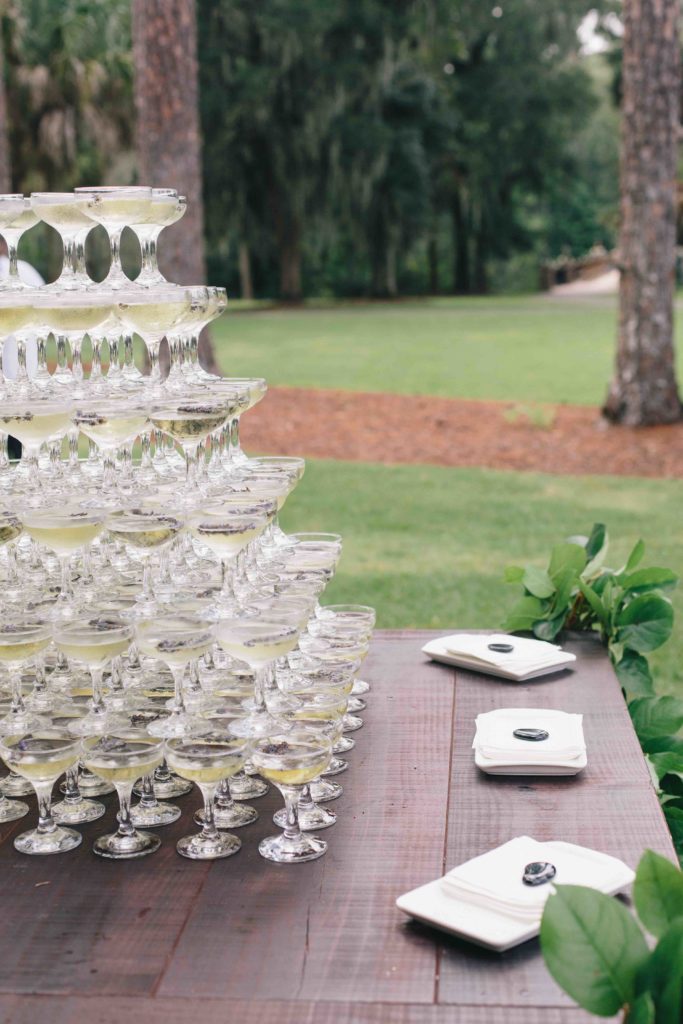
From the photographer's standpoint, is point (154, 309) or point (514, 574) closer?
point (154, 309)

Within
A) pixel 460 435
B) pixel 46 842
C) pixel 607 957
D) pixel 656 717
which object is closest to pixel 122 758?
pixel 46 842

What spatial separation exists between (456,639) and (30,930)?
1638mm

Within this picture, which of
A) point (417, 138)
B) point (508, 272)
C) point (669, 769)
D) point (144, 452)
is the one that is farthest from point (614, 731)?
point (508, 272)

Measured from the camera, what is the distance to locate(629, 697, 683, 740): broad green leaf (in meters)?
3.32

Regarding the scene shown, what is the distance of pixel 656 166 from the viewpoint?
9.39m

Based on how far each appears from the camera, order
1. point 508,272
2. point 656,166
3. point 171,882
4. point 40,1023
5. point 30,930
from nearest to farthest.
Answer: point 40,1023
point 30,930
point 171,882
point 656,166
point 508,272

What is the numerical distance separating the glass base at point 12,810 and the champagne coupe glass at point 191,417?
0.71 m

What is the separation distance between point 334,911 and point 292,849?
0.23 meters

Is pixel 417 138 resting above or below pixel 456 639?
above

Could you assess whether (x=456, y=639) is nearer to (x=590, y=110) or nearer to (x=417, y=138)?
(x=417, y=138)

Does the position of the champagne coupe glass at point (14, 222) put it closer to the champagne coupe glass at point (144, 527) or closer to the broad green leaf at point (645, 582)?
the champagne coupe glass at point (144, 527)

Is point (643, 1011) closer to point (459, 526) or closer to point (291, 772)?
point (291, 772)

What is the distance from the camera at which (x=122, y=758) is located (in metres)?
2.32

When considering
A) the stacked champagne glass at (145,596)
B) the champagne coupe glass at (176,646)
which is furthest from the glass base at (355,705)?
the champagne coupe glass at (176,646)
